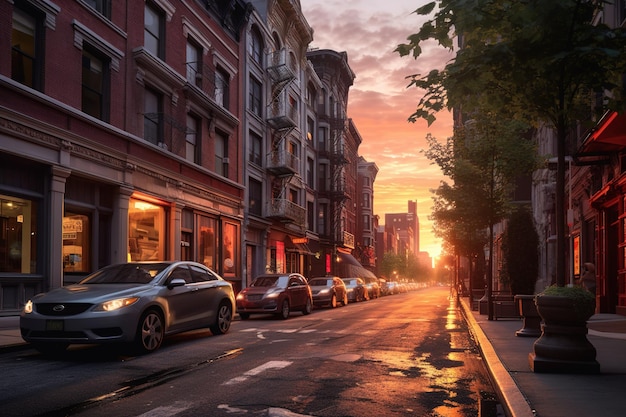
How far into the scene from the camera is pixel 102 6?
20.3m

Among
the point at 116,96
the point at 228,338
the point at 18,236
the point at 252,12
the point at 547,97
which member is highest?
the point at 252,12

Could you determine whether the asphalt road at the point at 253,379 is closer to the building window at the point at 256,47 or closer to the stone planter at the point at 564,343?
the stone planter at the point at 564,343

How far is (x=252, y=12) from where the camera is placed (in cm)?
3297

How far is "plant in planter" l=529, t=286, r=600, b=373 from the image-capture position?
800cm

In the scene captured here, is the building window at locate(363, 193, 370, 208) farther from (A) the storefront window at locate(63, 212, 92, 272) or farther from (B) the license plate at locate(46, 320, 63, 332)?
(B) the license plate at locate(46, 320, 63, 332)

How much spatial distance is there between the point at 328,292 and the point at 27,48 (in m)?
16.2

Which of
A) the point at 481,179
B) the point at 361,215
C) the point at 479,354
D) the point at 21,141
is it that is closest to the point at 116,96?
the point at 21,141

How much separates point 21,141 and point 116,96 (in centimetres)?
530

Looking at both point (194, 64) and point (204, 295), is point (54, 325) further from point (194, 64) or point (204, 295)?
point (194, 64)

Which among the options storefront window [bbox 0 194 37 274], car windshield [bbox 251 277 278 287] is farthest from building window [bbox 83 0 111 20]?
car windshield [bbox 251 277 278 287]

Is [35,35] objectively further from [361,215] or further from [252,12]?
[361,215]

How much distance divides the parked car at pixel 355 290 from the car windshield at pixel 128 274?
83.7ft

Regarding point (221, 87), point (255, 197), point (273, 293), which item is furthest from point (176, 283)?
point (255, 197)

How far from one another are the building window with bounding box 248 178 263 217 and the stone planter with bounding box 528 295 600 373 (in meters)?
26.5
